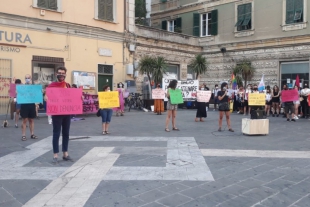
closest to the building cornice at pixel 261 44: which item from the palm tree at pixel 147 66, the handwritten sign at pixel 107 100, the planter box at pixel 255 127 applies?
the palm tree at pixel 147 66

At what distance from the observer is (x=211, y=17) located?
2552 centimetres

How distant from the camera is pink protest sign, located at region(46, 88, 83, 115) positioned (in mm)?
6105

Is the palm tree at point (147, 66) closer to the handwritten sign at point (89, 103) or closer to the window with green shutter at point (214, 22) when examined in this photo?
the handwritten sign at point (89, 103)

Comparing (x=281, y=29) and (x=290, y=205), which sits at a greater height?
(x=281, y=29)

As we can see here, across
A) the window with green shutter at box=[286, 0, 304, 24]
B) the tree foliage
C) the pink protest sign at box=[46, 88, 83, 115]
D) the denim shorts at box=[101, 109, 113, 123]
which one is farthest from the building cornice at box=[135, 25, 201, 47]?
the pink protest sign at box=[46, 88, 83, 115]

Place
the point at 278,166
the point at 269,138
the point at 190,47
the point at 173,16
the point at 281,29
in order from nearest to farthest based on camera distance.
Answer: the point at 278,166 < the point at 269,138 < the point at 281,29 < the point at 190,47 < the point at 173,16

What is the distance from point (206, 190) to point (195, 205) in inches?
23.4

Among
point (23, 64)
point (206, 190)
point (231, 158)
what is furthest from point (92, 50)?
point (206, 190)

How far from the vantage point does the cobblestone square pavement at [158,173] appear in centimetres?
420

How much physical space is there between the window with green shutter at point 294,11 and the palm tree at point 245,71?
382cm

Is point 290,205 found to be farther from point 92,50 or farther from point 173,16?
point 173,16

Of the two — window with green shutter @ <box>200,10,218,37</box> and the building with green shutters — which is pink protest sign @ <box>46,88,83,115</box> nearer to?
the building with green shutters

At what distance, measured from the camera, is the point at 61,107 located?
6160 mm

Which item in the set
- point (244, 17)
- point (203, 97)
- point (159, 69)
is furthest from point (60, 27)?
point (244, 17)
